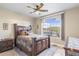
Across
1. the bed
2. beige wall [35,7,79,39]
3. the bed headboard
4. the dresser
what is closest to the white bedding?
beige wall [35,7,79,39]

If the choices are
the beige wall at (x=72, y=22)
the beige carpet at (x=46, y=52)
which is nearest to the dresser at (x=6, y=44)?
the beige carpet at (x=46, y=52)

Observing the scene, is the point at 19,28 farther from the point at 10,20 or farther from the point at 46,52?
the point at 46,52

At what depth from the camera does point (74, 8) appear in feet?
4.96

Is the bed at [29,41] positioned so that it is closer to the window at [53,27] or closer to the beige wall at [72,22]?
the window at [53,27]

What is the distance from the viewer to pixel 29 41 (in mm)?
1559

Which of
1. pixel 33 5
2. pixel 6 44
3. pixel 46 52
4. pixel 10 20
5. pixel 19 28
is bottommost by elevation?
pixel 46 52

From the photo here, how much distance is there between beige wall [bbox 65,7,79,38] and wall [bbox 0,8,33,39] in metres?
0.67

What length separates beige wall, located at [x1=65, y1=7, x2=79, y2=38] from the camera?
152 centimetres

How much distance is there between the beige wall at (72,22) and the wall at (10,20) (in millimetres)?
665

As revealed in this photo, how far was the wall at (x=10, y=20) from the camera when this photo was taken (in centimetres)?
153

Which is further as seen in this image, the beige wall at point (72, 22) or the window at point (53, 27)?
the window at point (53, 27)

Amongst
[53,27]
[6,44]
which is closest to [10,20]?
[6,44]

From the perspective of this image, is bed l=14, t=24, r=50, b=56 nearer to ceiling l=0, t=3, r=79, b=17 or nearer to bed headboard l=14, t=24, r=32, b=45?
bed headboard l=14, t=24, r=32, b=45

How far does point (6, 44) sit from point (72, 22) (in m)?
1.22
